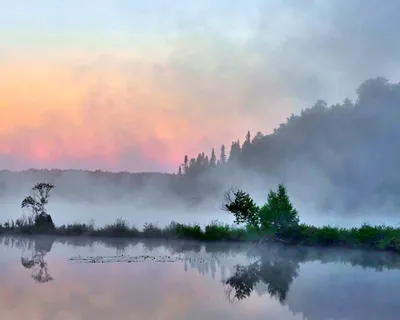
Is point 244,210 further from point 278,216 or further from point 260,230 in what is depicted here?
point 278,216

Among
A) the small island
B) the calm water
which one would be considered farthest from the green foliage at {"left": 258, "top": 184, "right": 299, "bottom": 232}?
the calm water

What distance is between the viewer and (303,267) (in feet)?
51.1

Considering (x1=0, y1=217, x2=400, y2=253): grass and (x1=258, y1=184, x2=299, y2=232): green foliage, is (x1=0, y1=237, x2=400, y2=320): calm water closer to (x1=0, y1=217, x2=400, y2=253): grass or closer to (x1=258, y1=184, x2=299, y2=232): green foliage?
(x1=0, y1=217, x2=400, y2=253): grass

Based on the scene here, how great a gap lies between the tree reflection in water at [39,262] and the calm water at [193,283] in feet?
0.09

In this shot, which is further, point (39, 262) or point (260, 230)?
point (260, 230)

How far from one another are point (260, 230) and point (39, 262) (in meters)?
9.54

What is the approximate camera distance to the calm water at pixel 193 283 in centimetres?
953

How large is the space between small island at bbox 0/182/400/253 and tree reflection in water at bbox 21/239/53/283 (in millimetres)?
2460

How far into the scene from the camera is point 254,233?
20859 mm

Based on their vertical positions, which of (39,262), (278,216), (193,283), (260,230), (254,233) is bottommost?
(193,283)

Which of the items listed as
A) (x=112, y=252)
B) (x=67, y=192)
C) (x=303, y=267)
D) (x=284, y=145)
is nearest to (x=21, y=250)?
(x=112, y=252)

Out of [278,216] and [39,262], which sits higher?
[278,216]

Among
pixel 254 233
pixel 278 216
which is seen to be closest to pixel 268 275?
pixel 278 216

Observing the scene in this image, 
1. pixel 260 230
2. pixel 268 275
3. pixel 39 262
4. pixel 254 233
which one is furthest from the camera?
pixel 254 233
